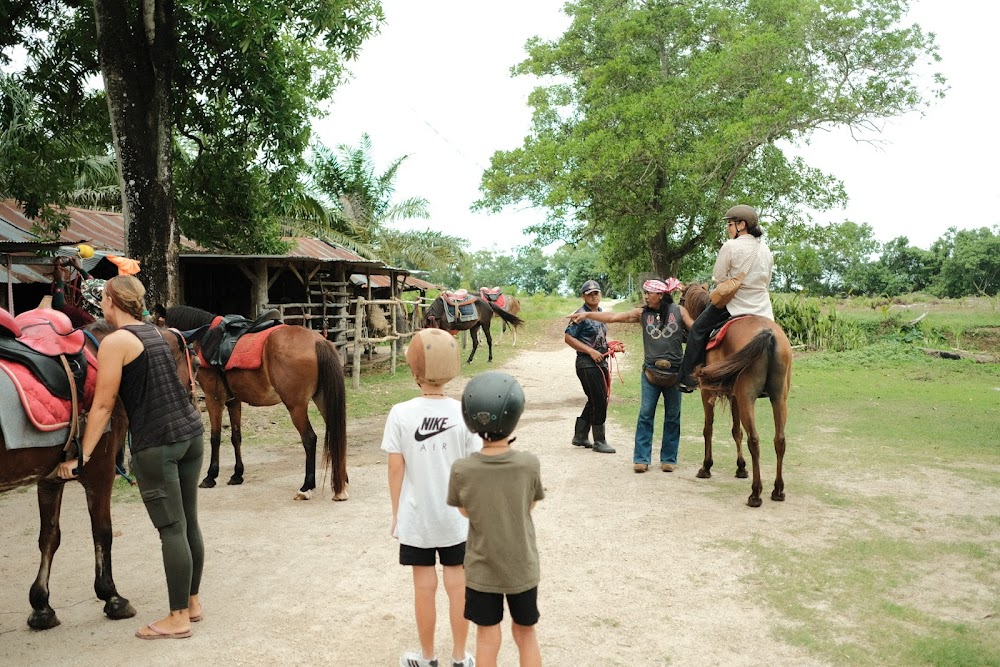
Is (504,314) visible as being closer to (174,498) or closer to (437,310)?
(437,310)

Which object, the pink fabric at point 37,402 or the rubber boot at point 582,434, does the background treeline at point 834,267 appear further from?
the pink fabric at point 37,402

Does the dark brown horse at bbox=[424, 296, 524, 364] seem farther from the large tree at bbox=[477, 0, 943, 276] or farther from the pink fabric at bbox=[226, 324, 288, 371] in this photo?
the pink fabric at bbox=[226, 324, 288, 371]

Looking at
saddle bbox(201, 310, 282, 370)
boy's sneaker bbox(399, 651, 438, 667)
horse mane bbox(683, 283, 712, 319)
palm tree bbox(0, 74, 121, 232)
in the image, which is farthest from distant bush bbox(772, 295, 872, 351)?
boy's sneaker bbox(399, 651, 438, 667)

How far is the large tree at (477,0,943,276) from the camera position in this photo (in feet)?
70.2

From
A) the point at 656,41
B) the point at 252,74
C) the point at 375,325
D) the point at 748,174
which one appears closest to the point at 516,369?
the point at 375,325

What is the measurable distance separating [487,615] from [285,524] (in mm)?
3306

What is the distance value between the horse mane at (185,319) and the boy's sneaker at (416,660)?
4.42m

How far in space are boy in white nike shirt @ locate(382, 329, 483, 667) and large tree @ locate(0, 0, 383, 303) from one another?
7.19 meters

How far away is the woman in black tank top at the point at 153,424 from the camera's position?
3344mm

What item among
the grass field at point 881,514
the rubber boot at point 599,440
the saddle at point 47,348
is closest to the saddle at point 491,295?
the grass field at point 881,514

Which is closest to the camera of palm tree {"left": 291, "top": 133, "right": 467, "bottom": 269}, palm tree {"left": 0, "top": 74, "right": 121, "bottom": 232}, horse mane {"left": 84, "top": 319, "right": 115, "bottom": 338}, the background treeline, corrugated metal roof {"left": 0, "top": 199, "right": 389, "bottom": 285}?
horse mane {"left": 84, "top": 319, "right": 115, "bottom": 338}

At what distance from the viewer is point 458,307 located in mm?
17047

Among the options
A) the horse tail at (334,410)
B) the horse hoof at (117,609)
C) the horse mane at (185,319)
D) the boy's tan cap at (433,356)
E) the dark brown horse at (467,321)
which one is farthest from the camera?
the dark brown horse at (467,321)

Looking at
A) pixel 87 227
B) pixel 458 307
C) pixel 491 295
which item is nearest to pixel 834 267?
pixel 491 295
